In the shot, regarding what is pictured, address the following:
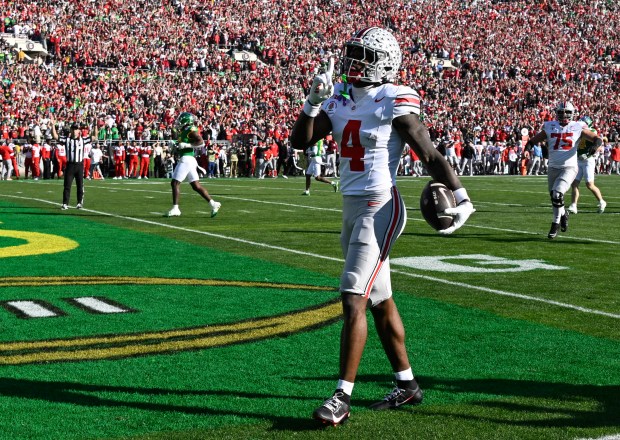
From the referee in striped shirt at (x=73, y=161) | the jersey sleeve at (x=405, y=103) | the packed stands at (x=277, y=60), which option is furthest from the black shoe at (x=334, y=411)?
the packed stands at (x=277, y=60)

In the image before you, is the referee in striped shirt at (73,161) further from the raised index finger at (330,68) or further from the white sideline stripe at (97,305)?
the raised index finger at (330,68)

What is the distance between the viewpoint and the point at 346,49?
4664 mm

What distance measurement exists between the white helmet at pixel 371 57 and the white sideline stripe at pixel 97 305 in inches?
122

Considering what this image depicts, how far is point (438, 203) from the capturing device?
14.4ft

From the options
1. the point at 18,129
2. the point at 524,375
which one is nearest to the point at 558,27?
the point at 18,129

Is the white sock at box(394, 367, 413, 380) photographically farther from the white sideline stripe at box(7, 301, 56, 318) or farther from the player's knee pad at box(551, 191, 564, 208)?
the player's knee pad at box(551, 191, 564, 208)

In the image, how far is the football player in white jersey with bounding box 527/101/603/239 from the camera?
12.5 m

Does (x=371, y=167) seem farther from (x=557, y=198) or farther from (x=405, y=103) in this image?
(x=557, y=198)

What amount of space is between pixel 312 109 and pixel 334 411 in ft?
4.91

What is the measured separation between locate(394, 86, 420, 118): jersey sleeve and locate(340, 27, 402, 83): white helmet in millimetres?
139

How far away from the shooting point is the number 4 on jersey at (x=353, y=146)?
4.64 meters

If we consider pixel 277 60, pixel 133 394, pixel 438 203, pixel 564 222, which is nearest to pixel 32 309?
pixel 133 394

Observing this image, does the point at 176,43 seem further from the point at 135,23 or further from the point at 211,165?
the point at 211,165

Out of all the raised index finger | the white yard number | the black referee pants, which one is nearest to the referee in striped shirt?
the black referee pants
